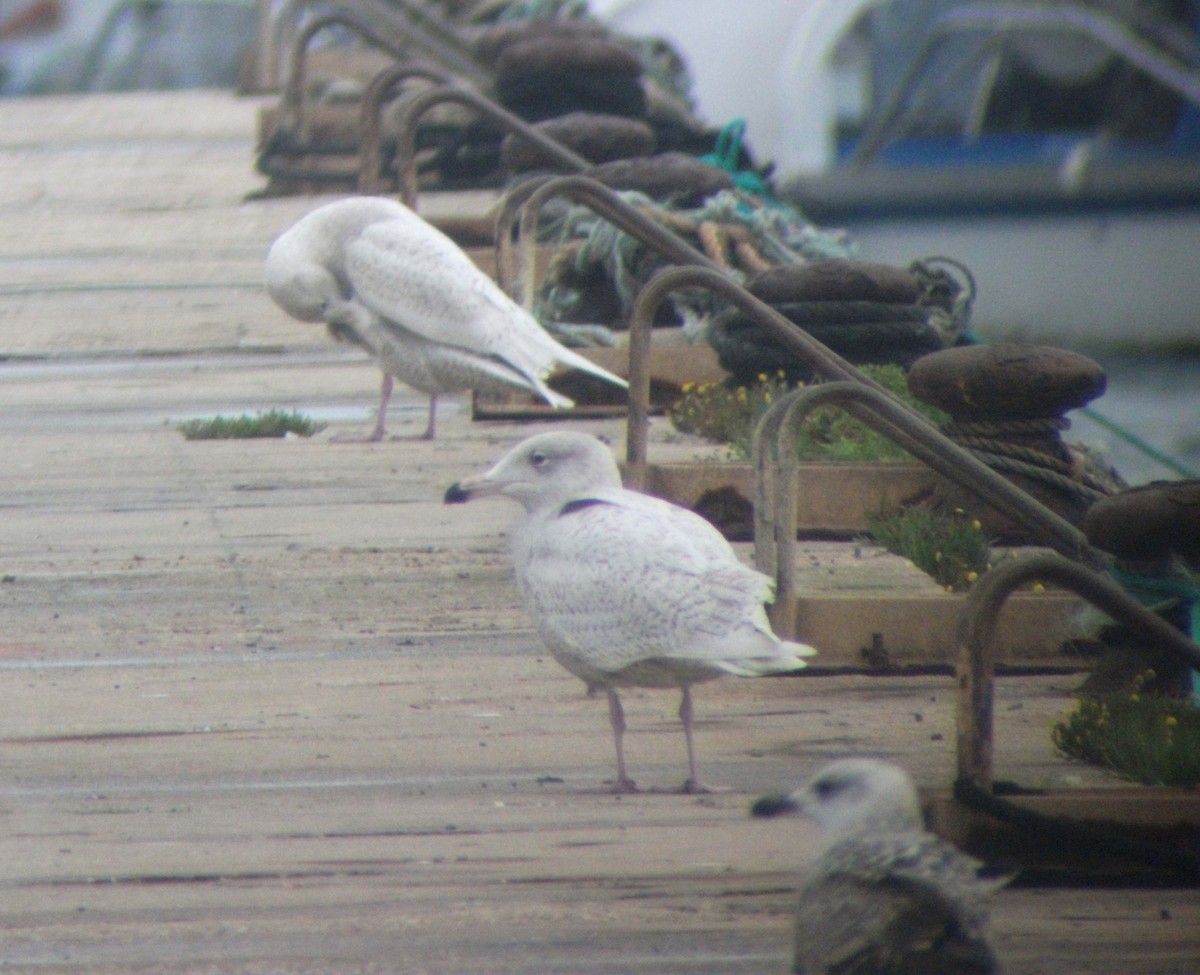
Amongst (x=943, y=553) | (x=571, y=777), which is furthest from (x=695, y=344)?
(x=571, y=777)

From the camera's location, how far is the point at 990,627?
15.0ft

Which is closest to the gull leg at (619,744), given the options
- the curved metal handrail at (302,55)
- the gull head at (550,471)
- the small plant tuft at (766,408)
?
the gull head at (550,471)

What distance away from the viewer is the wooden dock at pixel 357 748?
419 centimetres

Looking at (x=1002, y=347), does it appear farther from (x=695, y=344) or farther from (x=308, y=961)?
(x=308, y=961)

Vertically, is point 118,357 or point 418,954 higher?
point 418,954

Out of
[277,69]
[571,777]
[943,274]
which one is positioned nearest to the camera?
[571,777]

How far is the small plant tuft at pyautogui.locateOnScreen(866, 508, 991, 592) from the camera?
22.3 feet

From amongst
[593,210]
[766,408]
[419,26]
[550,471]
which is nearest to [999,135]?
[419,26]

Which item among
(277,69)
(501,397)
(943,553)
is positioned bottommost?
(277,69)

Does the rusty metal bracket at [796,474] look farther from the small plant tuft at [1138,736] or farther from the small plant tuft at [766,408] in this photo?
the small plant tuft at [766,408]

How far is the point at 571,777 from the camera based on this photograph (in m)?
5.17

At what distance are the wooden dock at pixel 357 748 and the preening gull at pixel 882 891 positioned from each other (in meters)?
0.38

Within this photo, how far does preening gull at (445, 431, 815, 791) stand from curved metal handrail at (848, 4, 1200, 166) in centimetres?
2101

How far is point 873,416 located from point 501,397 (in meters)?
3.74
